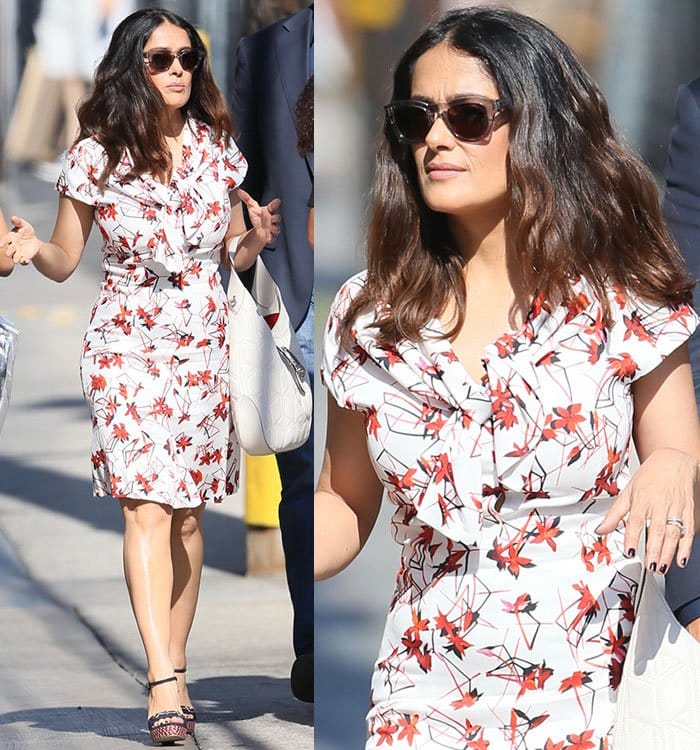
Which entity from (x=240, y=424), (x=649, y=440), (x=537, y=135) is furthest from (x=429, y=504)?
(x=240, y=424)

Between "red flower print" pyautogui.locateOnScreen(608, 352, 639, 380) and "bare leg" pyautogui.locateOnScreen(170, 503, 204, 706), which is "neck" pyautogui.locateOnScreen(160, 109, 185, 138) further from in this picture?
"red flower print" pyautogui.locateOnScreen(608, 352, 639, 380)

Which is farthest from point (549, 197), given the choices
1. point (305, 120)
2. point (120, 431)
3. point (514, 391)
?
point (120, 431)

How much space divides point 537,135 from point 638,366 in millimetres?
267

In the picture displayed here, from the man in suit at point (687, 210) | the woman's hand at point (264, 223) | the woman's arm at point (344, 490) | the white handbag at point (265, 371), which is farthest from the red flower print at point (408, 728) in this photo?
the woman's hand at point (264, 223)

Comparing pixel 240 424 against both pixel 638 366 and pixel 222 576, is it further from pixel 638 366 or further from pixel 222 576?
pixel 638 366

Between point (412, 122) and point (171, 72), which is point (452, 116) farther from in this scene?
point (171, 72)

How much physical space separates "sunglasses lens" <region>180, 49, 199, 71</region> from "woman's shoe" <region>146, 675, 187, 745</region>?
1291 mm

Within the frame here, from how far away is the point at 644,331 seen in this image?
1693 millimetres

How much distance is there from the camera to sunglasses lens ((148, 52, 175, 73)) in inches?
127

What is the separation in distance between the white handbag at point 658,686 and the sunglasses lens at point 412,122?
1.73 feet

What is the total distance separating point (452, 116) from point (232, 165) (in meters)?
1.65

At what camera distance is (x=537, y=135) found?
5.59ft

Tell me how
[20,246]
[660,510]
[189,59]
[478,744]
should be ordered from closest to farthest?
[660,510] → [478,744] → [20,246] → [189,59]

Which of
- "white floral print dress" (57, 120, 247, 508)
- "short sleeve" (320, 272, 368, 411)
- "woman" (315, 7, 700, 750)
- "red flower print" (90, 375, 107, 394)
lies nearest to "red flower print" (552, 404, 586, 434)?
"woman" (315, 7, 700, 750)
